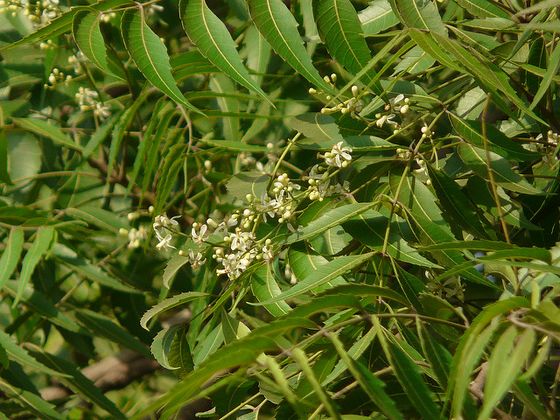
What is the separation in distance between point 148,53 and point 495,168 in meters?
0.62

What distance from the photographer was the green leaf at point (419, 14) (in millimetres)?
1493

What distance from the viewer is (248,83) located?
60.2 inches

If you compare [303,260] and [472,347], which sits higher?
[472,347]

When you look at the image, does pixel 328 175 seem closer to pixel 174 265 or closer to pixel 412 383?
pixel 174 265

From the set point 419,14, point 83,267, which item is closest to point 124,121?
point 83,267

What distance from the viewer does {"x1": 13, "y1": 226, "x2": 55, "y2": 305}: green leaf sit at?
6.95 feet

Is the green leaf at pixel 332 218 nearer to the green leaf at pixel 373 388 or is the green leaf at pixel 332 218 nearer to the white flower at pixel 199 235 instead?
the white flower at pixel 199 235

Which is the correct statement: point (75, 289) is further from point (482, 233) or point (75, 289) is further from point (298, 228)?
point (482, 233)

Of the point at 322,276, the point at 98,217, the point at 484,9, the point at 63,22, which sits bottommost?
the point at 98,217

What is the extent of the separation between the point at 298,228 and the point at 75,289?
63.4 inches

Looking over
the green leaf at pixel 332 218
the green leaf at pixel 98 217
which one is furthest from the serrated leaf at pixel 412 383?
the green leaf at pixel 98 217

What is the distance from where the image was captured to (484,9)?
175 cm

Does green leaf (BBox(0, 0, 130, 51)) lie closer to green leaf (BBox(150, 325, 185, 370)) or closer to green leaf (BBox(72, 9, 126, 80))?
green leaf (BBox(72, 9, 126, 80))

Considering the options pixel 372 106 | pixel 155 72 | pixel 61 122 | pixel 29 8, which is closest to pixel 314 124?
pixel 372 106
